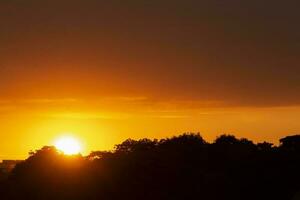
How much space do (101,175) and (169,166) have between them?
7.85 metres

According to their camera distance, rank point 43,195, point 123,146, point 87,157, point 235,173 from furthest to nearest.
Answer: point 123,146 < point 87,157 < point 235,173 < point 43,195

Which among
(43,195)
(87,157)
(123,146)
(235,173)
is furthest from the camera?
(123,146)

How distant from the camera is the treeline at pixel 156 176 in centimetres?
8150

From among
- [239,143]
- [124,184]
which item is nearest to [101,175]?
[124,184]

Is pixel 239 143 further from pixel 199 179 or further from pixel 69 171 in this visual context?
pixel 69 171

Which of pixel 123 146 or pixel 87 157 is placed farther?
pixel 123 146

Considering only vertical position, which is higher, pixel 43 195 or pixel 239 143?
pixel 239 143

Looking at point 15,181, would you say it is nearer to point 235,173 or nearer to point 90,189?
point 90,189

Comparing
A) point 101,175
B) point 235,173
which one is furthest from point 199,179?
point 101,175

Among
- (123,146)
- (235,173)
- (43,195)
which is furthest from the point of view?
(123,146)

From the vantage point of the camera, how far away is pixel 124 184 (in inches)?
3310

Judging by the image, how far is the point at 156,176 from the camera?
280ft

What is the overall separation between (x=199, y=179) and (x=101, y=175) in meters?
11.0

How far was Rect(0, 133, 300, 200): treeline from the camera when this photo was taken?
81.5 m
